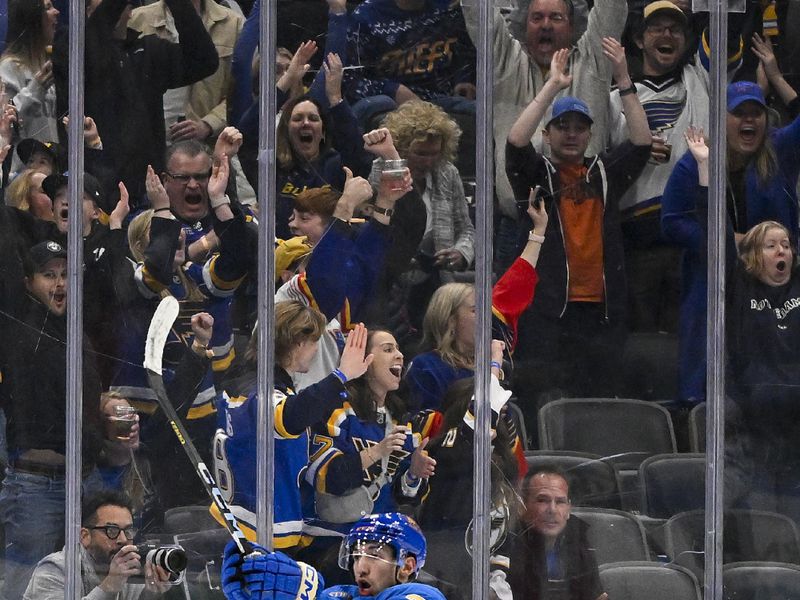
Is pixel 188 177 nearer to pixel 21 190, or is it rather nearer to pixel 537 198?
pixel 21 190

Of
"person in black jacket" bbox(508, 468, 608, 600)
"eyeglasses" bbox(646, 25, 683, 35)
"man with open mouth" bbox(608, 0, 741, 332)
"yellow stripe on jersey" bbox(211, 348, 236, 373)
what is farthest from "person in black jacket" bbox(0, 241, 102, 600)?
"eyeglasses" bbox(646, 25, 683, 35)

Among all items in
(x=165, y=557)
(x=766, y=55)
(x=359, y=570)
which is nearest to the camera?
(x=359, y=570)

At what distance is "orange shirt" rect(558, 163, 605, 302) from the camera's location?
4.27 metres

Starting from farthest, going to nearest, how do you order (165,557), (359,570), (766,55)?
(766,55) < (165,557) < (359,570)

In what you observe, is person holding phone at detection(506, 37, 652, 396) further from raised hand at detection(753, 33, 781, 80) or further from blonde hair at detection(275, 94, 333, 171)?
blonde hair at detection(275, 94, 333, 171)

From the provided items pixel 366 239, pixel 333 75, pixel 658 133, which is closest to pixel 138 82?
pixel 333 75

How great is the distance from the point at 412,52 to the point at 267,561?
5.46 feet

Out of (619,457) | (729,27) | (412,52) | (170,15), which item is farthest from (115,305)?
(729,27)

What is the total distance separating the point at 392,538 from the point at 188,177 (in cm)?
138

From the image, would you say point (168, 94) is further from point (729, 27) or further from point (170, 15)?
point (729, 27)

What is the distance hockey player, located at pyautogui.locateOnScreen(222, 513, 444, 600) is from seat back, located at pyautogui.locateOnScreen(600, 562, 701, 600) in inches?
32.4

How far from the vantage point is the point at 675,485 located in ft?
13.9

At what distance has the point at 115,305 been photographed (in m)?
4.29

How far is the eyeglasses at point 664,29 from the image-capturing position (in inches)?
167
